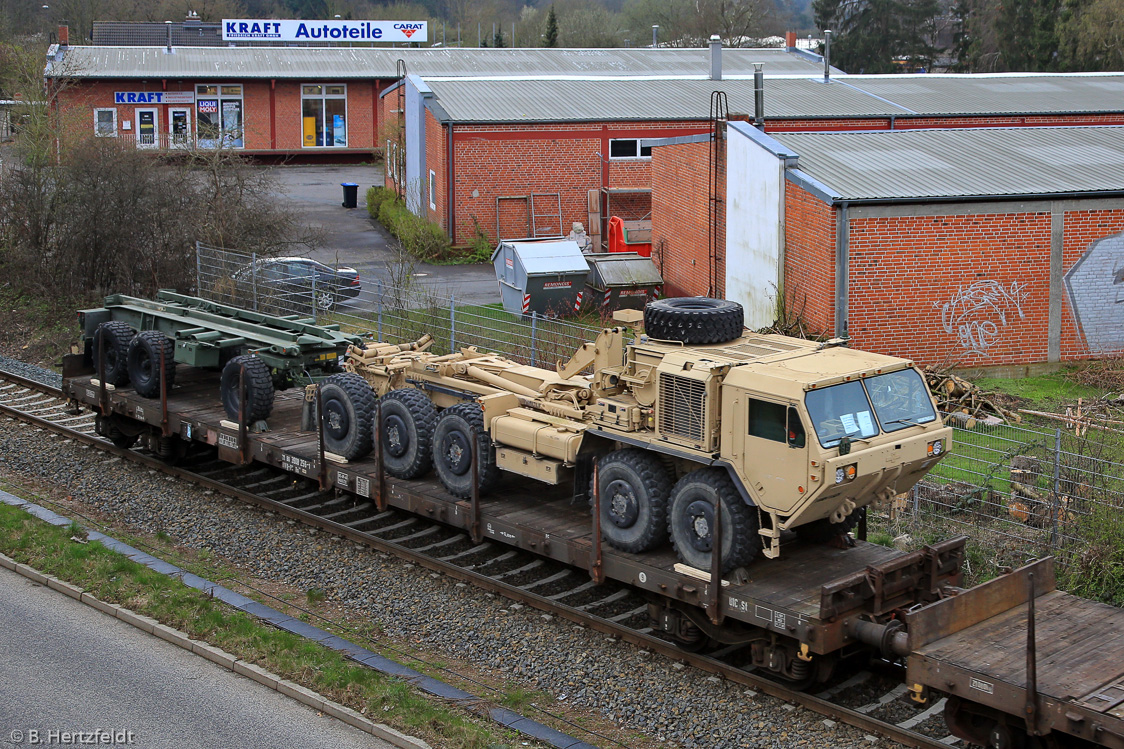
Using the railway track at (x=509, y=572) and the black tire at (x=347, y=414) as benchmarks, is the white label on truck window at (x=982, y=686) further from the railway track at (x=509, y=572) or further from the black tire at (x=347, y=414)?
the black tire at (x=347, y=414)

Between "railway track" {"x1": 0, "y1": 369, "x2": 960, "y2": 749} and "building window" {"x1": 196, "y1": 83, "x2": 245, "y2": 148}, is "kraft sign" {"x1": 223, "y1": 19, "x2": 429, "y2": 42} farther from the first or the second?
"railway track" {"x1": 0, "y1": 369, "x2": 960, "y2": 749}

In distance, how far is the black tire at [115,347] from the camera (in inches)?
642

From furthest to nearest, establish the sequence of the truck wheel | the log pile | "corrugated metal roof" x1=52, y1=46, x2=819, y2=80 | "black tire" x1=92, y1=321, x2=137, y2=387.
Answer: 1. "corrugated metal roof" x1=52, y1=46, x2=819, y2=80
2. the log pile
3. "black tire" x1=92, y1=321, x2=137, y2=387
4. the truck wheel

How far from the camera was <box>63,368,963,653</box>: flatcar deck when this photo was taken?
30.8 feet

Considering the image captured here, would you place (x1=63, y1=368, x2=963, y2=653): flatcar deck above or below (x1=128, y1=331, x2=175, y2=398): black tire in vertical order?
below

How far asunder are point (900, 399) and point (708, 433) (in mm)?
1653

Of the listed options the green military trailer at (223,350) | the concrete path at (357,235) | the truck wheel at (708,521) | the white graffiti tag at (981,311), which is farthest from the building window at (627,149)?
the truck wheel at (708,521)

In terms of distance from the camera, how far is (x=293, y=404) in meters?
16.3

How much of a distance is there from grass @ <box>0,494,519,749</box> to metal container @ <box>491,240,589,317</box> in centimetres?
1277

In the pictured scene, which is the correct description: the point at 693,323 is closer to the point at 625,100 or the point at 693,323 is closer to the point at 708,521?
the point at 708,521

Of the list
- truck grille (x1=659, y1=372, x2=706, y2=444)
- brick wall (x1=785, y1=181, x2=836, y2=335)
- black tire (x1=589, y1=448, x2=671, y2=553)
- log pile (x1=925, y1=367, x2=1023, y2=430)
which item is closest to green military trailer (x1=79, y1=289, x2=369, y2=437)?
black tire (x1=589, y1=448, x2=671, y2=553)

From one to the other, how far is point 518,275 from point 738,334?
14.4m

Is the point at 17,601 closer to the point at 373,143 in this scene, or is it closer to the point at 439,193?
the point at 439,193

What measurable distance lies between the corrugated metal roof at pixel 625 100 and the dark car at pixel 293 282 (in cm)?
931
